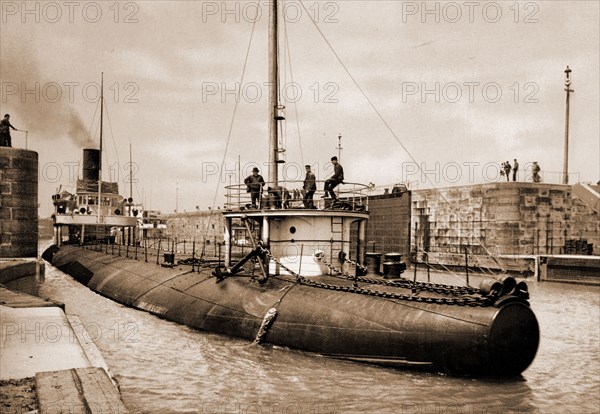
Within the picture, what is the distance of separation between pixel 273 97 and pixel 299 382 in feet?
35.1

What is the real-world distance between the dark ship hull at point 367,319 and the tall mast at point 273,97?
13.5ft

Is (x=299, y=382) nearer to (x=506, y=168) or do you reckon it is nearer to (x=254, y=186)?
(x=254, y=186)

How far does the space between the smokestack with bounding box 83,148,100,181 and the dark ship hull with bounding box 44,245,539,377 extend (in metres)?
28.5

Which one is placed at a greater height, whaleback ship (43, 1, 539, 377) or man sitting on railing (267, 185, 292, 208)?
man sitting on railing (267, 185, 292, 208)

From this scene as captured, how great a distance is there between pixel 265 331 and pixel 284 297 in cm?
119

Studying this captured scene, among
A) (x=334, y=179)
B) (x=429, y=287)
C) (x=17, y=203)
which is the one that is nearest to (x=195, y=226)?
(x=17, y=203)

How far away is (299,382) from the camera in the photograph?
1185 centimetres

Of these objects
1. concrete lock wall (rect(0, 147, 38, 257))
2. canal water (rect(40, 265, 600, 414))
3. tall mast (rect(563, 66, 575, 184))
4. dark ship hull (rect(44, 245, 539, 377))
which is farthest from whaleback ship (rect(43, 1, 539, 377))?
tall mast (rect(563, 66, 575, 184))

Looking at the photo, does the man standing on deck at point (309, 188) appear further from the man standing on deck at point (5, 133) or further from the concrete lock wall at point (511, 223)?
the concrete lock wall at point (511, 223)

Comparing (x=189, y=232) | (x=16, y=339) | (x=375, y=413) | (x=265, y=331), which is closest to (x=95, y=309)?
(x=265, y=331)

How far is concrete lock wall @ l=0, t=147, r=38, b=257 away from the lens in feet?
72.6

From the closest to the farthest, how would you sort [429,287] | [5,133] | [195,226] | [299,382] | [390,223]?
[299,382] → [429,287] → [5,133] → [390,223] → [195,226]

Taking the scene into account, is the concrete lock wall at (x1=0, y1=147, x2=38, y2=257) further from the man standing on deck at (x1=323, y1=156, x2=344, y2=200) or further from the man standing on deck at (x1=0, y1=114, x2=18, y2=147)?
the man standing on deck at (x1=323, y1=156, x2=344, y2=200)

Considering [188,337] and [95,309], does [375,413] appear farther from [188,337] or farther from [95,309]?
[95,309]
